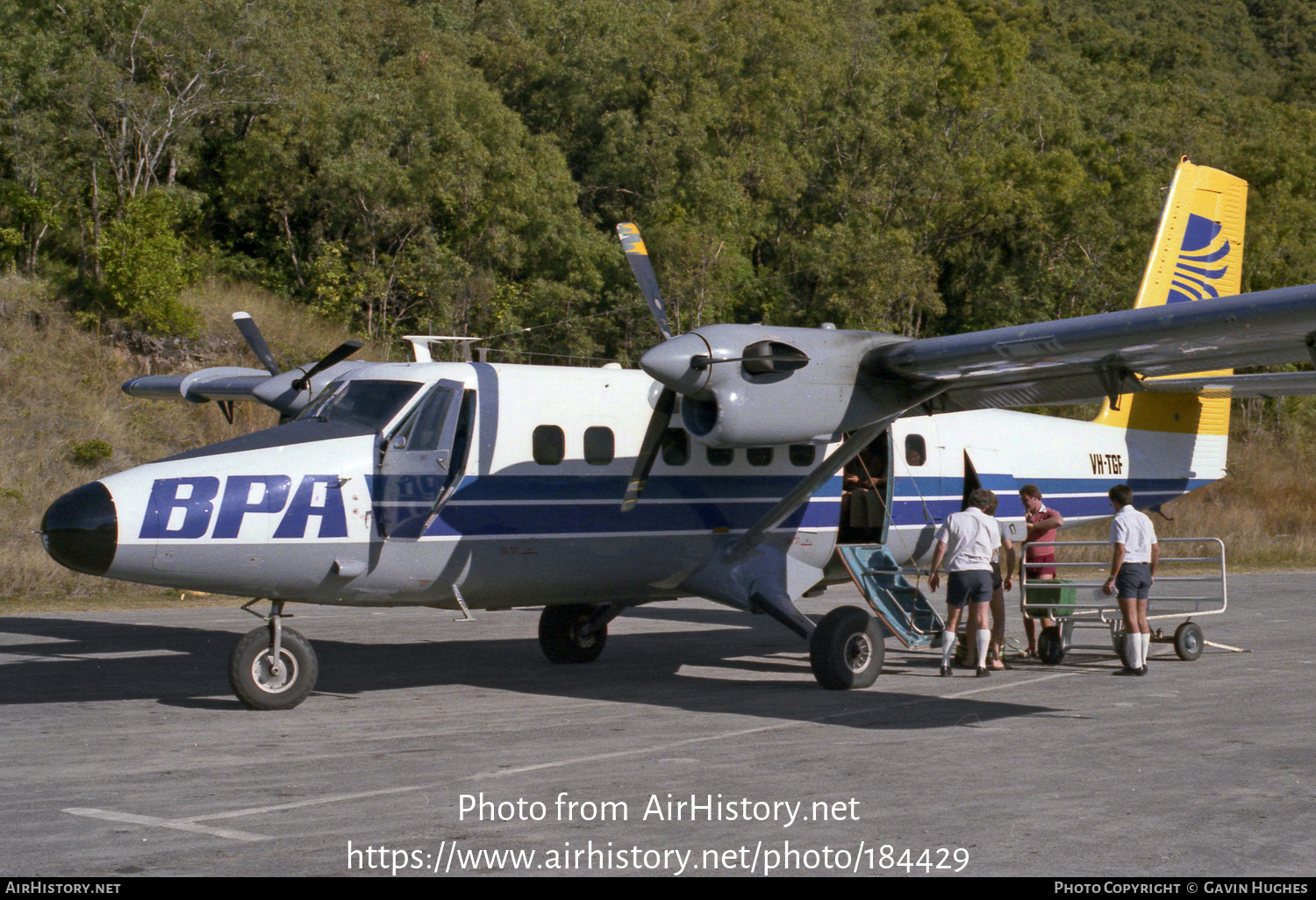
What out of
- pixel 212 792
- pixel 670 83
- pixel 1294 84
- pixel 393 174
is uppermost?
pixel 1294 84

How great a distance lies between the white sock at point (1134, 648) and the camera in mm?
12547

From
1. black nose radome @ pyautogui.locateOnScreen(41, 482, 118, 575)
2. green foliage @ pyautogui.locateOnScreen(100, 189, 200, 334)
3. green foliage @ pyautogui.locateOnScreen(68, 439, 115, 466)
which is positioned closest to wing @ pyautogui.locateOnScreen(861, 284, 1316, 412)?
black nose radome @ pyautogui.locateOnScreen(41, 482, 118, 575)

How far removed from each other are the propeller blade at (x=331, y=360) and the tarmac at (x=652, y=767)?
9.65 ft

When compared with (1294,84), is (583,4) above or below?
below

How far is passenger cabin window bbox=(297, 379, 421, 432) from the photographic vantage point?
35.0 ft

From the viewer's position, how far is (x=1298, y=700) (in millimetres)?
11094

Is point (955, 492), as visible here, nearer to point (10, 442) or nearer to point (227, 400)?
point (227, 400)

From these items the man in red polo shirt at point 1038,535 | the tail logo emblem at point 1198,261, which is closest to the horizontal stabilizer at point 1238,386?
the man in red polo shirt at point 1038,535

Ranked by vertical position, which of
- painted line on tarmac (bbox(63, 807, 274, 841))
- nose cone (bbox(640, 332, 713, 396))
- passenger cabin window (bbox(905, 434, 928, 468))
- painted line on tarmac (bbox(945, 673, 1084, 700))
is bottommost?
painted line on tarmac (bbox(63, 807, 274, 841))

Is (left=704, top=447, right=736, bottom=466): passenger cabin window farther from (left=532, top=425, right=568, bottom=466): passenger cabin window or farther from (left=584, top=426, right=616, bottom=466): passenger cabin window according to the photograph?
(left=532, top=425, right=568, bottom=466): passenger cabin window

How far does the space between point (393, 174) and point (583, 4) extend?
1382 centimetres

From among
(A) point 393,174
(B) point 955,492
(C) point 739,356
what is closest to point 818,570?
(B) point 955,492

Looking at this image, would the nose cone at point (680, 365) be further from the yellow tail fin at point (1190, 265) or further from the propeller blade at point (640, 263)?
the yellow tail fin at point (1190, 265)

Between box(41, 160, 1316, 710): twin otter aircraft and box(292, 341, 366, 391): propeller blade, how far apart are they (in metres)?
0.04
